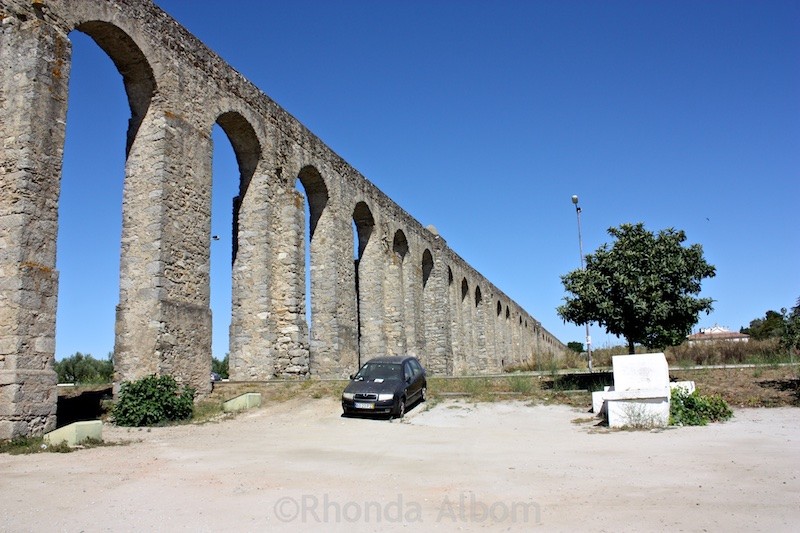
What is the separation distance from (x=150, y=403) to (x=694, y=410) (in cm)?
969

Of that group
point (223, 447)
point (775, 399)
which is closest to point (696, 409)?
point (775, 399)

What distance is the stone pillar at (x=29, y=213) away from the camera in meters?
9.39

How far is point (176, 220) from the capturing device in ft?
44.7

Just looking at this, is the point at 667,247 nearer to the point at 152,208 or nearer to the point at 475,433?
the point at 475,433

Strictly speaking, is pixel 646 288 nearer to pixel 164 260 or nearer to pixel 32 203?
pixel 164 260

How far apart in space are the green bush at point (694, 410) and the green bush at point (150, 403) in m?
8.83

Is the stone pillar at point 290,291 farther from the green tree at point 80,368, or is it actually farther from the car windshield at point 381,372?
the green tree at point 80,368

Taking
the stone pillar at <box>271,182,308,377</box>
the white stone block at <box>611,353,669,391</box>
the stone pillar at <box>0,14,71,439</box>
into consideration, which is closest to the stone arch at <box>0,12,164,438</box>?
the stone pillar at <box>0,14,71,439</box>

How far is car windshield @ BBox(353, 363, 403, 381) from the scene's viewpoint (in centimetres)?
1340

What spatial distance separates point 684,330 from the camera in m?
16.3

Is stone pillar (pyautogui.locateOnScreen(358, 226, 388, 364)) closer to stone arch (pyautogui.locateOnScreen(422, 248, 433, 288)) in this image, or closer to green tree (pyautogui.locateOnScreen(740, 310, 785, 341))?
stone arch (pyautogui.locateOnScreen(422, 248, 433, 288))

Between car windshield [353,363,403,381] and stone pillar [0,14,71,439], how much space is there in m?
5.95

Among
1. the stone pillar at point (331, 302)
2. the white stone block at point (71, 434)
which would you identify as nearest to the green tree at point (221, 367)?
the stone pillar at point (331, 302)

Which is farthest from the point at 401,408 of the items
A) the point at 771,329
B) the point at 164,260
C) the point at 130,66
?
the point at 771,329
